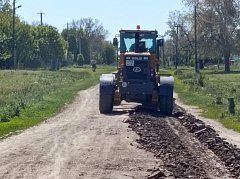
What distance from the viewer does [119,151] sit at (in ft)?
52.1

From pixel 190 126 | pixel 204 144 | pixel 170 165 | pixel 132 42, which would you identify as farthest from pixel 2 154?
pixel 132 42

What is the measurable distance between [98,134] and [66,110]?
10851 mm

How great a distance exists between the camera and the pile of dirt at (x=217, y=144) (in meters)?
14.4

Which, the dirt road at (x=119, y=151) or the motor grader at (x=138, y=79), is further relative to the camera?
the motor grader at (x=138, y=79)

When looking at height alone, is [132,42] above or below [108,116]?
above

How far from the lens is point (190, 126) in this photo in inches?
901

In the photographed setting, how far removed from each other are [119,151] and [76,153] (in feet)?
3.63

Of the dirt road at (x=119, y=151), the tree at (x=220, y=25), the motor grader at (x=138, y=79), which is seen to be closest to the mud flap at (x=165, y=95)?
the motor grader at (x=138, y=79)

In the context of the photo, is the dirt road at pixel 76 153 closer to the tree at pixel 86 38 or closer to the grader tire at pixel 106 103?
the grader tire at pixel 106 103

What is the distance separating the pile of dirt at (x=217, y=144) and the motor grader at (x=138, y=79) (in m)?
2.29

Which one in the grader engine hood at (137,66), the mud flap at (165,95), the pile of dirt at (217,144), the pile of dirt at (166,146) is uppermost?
the grader engine hood at (137,66)

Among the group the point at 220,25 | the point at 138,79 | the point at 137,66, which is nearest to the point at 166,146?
the point at 138,79

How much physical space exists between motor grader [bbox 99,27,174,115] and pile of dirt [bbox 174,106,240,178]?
2.29 meters

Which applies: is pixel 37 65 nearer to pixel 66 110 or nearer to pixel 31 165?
pixel 66 110
